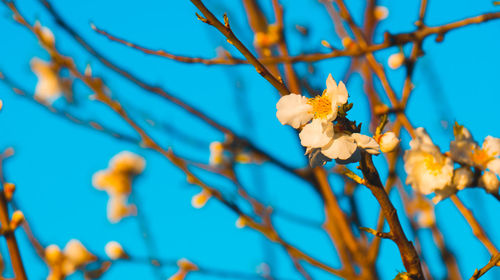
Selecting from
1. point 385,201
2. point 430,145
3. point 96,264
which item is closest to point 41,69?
point 96,264

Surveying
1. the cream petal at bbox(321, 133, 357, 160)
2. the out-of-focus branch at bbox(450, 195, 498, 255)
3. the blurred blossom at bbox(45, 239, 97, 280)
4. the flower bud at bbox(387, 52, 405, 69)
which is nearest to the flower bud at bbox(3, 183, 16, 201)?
the cream petal at bbox(321, 133, 357, 160)

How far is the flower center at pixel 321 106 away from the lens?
81 centimetres

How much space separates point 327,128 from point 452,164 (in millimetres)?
427

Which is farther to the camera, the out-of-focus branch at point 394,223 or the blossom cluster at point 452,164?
the blossom cluster at point 452,164

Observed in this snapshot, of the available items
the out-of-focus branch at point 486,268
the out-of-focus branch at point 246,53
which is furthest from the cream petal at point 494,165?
the out-of-focus branch at point 246,53

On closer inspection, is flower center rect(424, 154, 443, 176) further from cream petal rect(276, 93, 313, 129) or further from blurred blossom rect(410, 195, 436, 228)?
blurred blossom rect(410, 195, 436, 228)

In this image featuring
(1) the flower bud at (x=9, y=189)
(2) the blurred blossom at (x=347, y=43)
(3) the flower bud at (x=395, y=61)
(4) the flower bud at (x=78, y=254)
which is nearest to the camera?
(1) the flower bud at (x=9, y=189)

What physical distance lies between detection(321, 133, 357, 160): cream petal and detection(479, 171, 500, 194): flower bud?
0.40 m

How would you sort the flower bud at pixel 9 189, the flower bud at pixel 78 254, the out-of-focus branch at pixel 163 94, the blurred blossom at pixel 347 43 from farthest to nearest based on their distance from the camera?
the flower bud at pixel 78 254
the blurred blossom at pixel 347 43
the out-of-focus branch at pixel 163 94
the flower bud at pixel 9 189

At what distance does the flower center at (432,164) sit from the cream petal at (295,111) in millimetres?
376

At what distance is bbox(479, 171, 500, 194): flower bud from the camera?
97 centimetres

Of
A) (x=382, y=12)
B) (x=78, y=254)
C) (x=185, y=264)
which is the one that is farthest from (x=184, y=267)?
(x=382, y=12)

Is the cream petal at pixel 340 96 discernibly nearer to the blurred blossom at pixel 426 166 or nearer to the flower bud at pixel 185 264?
the blurred blossom at pixel 426 166

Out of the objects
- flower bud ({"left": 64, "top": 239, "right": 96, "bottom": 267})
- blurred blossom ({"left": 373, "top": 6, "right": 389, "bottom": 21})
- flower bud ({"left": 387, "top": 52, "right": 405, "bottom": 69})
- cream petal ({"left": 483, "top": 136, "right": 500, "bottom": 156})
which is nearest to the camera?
cream petal ({"left": 483, "top": 136, "right": 500, "bottom": 156})
